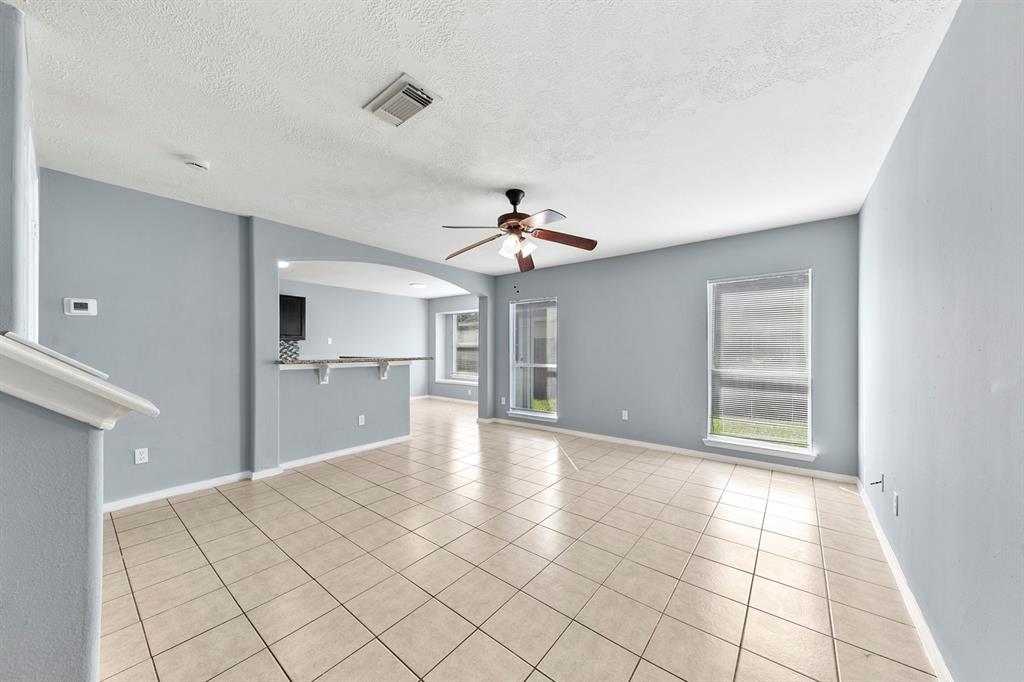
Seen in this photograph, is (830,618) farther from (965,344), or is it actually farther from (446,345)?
(446,345)

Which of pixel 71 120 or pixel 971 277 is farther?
pixel 71 120

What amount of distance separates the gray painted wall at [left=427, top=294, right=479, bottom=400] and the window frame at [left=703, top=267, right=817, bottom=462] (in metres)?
5.36

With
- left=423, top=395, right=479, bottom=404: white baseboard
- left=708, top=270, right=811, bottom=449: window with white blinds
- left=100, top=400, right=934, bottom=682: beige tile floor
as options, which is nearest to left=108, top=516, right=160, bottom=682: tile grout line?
left=100, top=400, right=934, bottom=682: beige tile floor

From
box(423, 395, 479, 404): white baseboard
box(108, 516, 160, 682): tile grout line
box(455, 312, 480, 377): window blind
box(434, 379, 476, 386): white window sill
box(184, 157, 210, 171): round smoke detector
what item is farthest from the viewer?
box(455, 312, 480, 377): window blind

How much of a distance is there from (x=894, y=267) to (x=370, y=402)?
4.87m

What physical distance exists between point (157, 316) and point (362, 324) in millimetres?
5331

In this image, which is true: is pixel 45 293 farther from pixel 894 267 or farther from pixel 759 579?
pixel 894 267

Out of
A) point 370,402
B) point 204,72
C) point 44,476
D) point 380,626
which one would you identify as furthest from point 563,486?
point 204,72

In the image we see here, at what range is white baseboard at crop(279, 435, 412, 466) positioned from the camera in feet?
13.5

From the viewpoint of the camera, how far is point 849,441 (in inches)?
145

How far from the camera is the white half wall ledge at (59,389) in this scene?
28.3 inches

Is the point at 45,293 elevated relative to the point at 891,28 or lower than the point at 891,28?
lower

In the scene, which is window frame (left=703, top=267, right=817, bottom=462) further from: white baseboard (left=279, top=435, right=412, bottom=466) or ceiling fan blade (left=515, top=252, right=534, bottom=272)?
white baseboard (left=279, top=435, right=412, bottom=466)

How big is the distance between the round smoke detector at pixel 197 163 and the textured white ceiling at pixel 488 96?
77 mm
